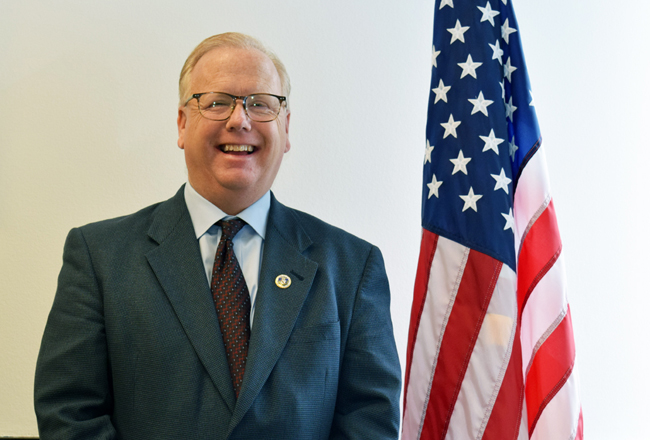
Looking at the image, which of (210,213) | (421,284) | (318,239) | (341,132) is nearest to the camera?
(210,213)

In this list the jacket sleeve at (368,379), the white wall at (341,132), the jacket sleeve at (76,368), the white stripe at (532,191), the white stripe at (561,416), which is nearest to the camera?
the jacket sleeve at (76,368)

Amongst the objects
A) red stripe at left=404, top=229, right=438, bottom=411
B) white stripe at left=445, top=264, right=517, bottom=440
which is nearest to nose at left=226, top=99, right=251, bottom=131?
red stripe at left=404, top=229, right=438, bottom=411

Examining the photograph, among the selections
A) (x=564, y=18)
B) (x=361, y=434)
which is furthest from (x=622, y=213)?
(x=361, y=434)

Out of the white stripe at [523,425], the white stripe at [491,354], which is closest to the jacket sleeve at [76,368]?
the white stripe at [491,354]

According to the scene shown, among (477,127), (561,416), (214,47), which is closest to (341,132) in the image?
(477,127)

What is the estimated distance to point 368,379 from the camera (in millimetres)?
1335

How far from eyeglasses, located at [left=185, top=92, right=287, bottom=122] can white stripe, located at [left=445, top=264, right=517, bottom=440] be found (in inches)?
30.5

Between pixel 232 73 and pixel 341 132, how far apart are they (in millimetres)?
756

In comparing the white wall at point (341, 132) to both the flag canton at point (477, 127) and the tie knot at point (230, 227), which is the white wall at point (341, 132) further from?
the tie knot at point (230, 227)

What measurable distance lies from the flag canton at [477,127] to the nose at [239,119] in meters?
0.57

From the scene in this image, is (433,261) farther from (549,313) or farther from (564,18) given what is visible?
(564,18)

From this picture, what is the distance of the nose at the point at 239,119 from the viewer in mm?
1326

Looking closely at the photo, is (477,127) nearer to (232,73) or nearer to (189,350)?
(232,73)

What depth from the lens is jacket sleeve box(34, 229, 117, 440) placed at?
1.16 metres
